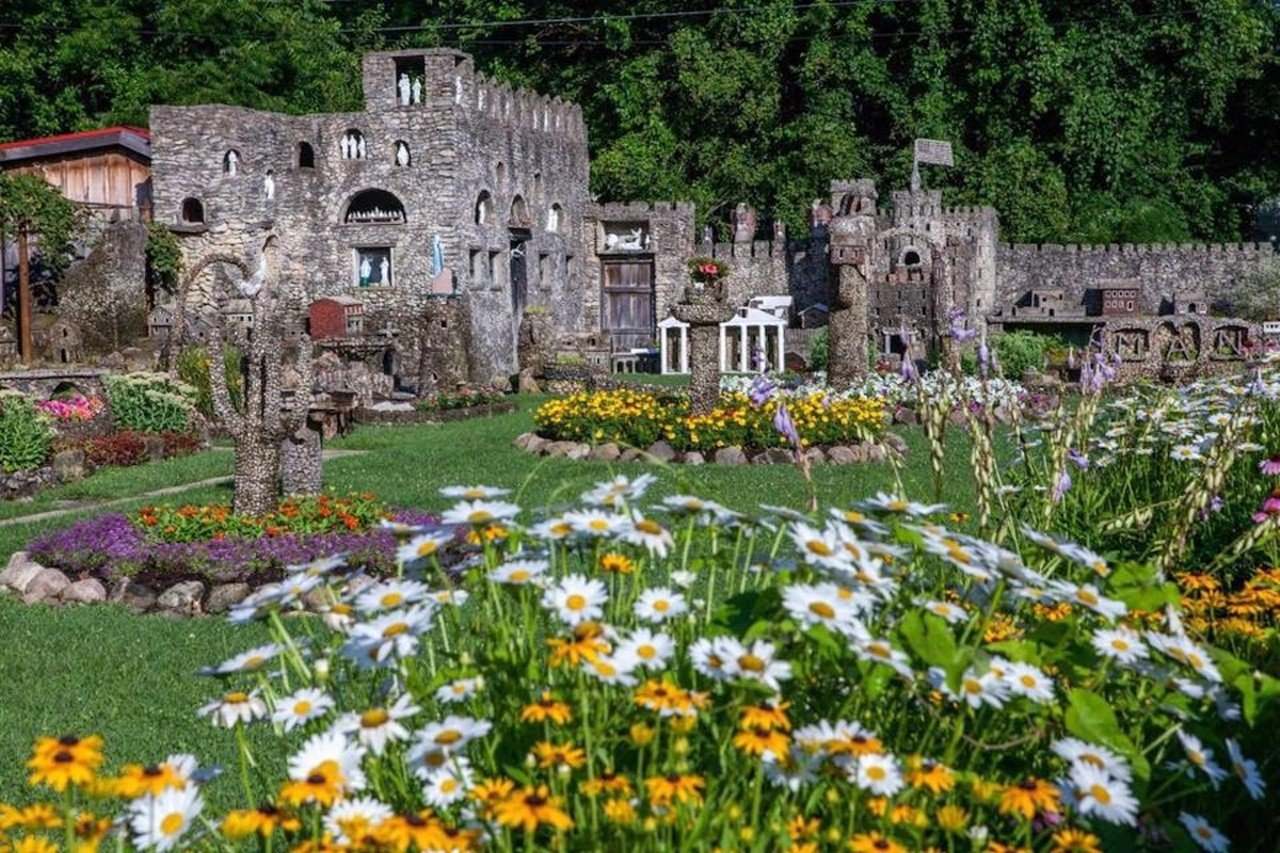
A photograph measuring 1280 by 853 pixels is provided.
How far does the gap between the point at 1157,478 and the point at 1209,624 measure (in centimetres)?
366

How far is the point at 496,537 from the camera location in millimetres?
3840

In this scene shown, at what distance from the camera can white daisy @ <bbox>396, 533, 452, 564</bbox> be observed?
351cm

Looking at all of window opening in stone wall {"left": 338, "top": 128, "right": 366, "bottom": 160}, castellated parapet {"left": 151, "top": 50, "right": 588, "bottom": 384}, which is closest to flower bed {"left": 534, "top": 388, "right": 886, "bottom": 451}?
castellated parapet {"left": 151, "top": 50, "right": 588, "bottom": 384}

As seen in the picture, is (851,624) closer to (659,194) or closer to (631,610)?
(631,610)

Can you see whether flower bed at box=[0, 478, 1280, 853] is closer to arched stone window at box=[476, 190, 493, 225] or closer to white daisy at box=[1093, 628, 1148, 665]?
white daisy at box=[1093, 628, 1148, 665]

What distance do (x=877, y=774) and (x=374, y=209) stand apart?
32.9 m

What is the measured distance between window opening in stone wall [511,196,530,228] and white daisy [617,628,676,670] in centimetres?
3224

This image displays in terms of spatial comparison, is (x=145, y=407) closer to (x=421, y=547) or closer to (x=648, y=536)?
(x=421, y=547)

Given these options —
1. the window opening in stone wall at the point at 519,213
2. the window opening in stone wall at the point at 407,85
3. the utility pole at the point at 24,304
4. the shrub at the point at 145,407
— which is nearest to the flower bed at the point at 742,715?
the shrub at the point at 145,407

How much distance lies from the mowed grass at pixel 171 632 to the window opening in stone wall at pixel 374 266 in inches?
626

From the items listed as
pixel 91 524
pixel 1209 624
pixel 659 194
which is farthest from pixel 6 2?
pixel 1209 624

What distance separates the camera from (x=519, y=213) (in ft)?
117

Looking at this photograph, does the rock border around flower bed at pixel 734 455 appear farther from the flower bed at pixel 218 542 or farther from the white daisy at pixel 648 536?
the white daisy at pixel 648 536

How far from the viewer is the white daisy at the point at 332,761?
9.58 feet
